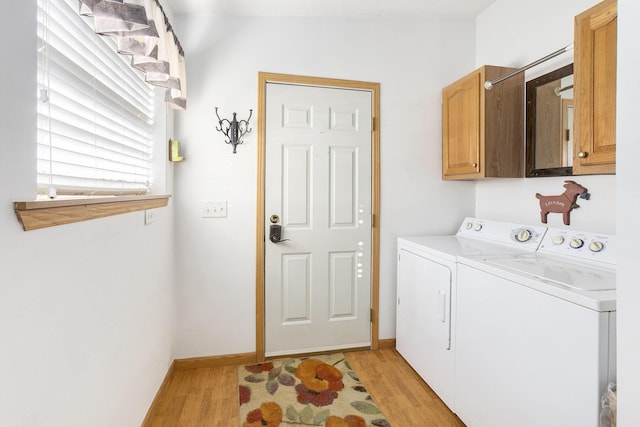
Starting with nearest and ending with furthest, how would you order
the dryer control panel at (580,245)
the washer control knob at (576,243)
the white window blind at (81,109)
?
1. the white window blind at (81,109)
2. the dryer control panel at (580,245)
3. the washer control knob at (576,243)

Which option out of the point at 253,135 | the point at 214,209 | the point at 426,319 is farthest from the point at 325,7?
the point at 426,319

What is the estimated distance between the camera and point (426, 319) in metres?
2.09

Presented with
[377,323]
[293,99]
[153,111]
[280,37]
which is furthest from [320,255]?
[280,37]

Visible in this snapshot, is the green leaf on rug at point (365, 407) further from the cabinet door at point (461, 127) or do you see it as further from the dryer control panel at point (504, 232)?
the cabinet door at point (461, 127)

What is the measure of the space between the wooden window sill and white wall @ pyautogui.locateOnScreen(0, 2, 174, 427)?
3 cm

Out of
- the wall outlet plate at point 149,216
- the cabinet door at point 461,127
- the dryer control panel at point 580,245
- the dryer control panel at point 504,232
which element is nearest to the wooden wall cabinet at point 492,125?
the cabinet door at point 461,127

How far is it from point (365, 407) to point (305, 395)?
37cm

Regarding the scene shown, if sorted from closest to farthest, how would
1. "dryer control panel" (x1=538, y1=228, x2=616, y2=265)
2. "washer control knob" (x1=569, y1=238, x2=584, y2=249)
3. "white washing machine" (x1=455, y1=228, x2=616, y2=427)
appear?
"white washing machine" (x1=455, y1=228, x2=616, y2=427) < "dryer control panel" (x1=538, y1=228, x2=616, y2=265) < "washer control knob" (x1=569, y1=238, x2=584, y2=249)

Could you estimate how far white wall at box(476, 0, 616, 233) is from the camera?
1.74m

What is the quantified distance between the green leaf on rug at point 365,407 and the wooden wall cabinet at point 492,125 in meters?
1.62

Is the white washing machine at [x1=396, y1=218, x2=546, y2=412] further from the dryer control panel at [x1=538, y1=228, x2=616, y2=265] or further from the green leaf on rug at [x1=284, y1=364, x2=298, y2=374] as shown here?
the green leaf on rug at [x1=284, y1=364, x2=298, y2=374]

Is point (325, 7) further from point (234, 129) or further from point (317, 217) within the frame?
point (317, 217)

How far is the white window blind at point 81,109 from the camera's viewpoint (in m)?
0.92

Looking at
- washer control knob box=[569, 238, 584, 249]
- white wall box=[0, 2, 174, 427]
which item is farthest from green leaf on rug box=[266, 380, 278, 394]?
washer control knob box=[569, 238, 584, 249]
